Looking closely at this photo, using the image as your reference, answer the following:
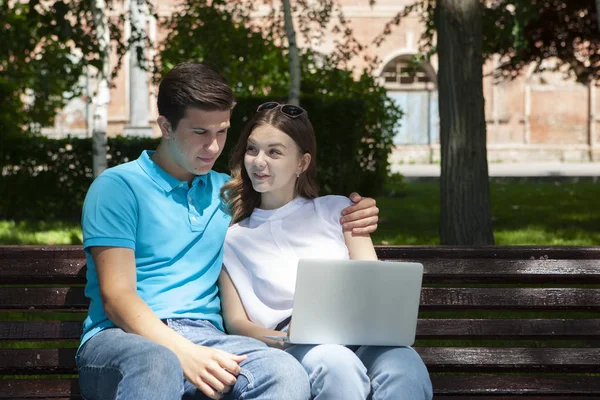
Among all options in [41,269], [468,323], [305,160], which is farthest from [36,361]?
[468,323]

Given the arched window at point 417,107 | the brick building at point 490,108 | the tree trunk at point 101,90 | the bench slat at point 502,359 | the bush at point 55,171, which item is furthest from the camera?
the arched window at point 417,107

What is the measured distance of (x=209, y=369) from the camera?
2832mm

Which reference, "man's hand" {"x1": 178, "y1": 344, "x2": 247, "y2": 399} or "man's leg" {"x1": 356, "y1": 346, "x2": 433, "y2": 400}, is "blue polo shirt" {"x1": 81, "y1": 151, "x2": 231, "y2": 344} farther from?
"man's leg" {"x1": 356, "y1": 346, "x2": 433, "y2": 400}

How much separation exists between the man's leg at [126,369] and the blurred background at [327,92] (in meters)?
4.96

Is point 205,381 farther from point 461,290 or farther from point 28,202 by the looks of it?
point 28,202

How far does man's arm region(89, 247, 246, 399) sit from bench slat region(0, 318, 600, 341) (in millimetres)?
642

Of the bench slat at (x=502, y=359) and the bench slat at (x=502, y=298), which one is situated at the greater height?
the bench slat at (x=502, y=298)

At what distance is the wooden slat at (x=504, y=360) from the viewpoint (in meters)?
3.61

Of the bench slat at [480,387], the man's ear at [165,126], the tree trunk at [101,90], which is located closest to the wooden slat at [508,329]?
the bench slat at [480,387]

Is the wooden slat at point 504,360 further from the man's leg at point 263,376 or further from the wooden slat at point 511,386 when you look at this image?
the man's leg at point 263,376

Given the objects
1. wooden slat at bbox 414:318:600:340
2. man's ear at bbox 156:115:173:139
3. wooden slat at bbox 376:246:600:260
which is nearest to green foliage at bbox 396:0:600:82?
wooden slat at bbox 376:246:600:260

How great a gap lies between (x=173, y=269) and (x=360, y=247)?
2.13 feet

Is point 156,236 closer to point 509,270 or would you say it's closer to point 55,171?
point 509,270

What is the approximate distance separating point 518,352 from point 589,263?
1.46 ft
